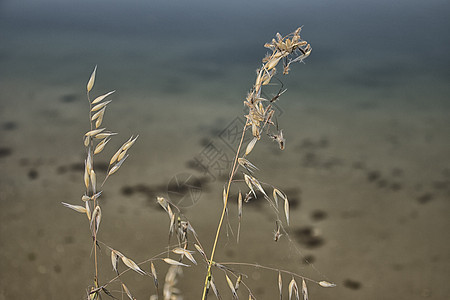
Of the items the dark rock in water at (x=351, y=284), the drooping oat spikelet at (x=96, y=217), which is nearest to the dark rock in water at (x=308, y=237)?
the dark rock in water at (x=351, y=284)

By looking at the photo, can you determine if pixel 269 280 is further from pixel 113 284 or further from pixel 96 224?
pixel 96 224

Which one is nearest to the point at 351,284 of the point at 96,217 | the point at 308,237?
the point at 308,237

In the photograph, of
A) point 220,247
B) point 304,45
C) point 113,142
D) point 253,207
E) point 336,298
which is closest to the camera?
point 304,45

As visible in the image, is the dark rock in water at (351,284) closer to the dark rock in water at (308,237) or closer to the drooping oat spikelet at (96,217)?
the dark rock in water at (308,237)

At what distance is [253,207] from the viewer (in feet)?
3.90

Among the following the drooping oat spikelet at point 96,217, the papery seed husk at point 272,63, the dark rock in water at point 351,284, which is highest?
the papery seed husk at point 272,63

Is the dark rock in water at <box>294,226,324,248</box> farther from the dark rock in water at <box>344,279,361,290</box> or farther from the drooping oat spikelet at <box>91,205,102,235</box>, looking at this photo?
the drooping oat spikelet at <box>91,205,102,235</box>

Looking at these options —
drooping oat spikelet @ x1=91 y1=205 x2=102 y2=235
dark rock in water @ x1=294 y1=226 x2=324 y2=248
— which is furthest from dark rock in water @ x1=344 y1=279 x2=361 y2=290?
drooping oat spikelet @ x1=91 y1=205 x2=102 y2=235

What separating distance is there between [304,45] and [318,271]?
63cm

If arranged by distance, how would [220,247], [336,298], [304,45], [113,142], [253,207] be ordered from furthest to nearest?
1. [113,142]
2. [253,207]
3. [220,247]
4. [336,298]
5. [304,45]

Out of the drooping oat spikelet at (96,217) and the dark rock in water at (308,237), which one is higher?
the drooping oat spikelet at (96,217)

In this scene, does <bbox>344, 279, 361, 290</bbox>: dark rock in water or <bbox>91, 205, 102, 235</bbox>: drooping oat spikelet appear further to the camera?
<bbox>344, 279, 361, 290</bbox>: dark rock in water

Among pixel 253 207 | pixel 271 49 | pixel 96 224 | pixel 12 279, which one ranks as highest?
pixel 271 49

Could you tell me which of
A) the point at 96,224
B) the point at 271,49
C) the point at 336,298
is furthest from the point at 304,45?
the point at 336,298
